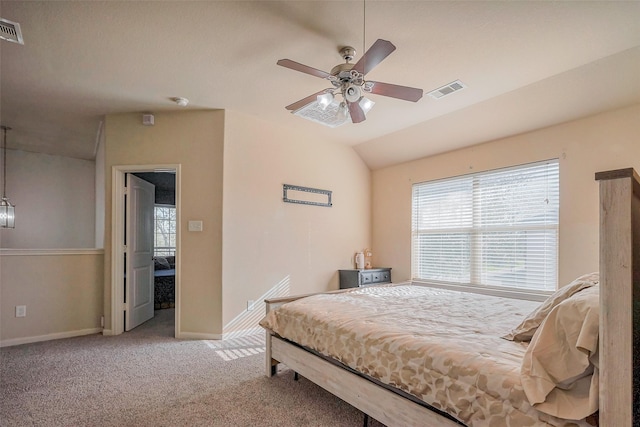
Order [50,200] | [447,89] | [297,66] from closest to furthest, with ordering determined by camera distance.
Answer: [297,66]
[447,89]
[50,200]

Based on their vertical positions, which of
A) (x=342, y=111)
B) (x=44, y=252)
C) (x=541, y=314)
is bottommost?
(x=541, y=314)

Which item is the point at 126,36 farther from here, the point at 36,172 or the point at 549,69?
the point at 36,172

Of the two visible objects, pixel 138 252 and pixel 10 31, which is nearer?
pixel 10 31

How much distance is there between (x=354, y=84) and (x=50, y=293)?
4032 millimetres

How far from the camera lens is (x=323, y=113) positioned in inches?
113

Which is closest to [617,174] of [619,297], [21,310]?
[619,297]

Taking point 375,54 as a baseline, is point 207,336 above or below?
below

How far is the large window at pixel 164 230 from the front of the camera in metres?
7.14

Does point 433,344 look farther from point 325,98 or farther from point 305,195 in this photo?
point 305,195

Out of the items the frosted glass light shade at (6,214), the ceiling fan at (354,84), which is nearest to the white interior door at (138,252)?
the frosted glass light shade at (6,214)

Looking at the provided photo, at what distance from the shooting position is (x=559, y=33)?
7.47ft

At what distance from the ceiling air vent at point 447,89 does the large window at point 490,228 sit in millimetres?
1329

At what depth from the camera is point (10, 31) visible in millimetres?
2277

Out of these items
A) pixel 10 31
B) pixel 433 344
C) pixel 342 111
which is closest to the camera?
pixel 433 344
